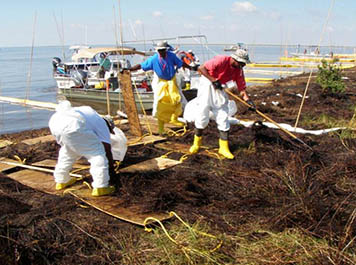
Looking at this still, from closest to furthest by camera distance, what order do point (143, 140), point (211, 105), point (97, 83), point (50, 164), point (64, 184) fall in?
point (64, 184), point (50, 164), point (211, 105), point (143, 140), point (97, 83)

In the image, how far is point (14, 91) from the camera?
2238 cm

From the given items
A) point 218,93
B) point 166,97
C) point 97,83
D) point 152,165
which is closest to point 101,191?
point 152,165

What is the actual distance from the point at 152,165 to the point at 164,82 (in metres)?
2.35

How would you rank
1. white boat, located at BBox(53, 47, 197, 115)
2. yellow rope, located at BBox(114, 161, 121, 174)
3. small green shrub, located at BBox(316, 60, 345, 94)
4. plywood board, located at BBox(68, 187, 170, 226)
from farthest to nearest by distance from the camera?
1. white boat, located at BBox(53, 47, 197, 115)
2. small green shrub, located at BBox(316, 60, 345, 94)
3. yellow rope, located at BBox(114, 161, 121, 174)
4. plywood board, located at BBox(68, 187, 170, 226)

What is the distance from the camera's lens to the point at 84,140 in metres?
3.99

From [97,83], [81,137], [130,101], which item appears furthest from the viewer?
[97,83]

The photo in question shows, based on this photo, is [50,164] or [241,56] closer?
[50,164]

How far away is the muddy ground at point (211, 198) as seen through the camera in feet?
9.89

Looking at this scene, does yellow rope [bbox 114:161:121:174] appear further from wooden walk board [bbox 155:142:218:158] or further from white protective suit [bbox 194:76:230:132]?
white protective suit [bbox 194:76:230:132]

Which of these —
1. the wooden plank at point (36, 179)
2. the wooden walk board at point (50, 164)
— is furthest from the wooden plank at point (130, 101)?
the wooden plank at point (36, 179)

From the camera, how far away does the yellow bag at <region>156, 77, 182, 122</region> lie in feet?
22.8

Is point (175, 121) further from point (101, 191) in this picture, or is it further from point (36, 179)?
point (101, 191)

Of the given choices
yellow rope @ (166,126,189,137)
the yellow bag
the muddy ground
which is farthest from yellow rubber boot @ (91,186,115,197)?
the yellow bag

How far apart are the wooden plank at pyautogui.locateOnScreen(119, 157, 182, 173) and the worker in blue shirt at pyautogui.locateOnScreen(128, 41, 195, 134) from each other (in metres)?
1.78
